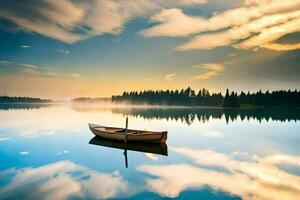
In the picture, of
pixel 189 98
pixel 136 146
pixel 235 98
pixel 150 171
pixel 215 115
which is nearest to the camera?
pixel 150 171

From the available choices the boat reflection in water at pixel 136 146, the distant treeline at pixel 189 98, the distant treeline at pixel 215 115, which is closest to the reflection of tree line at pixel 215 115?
the distant treeline at pixel 215 115

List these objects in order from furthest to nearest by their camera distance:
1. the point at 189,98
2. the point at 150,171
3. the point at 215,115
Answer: the point at 189,98 < the point at 215,115 < the point at 150,171

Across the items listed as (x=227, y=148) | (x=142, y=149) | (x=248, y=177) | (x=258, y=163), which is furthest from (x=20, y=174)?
(x=227, y=148)

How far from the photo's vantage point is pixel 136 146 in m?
25.5

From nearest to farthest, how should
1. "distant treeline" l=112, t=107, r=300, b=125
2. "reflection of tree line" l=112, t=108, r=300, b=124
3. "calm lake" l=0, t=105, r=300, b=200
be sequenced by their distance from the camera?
"calm lake" l=0, t=105, r=300, b=200, "distant treeline" l=112, t=107, r=300, b=125, "reflection of tree line" l=112, t=108, r=300, b=124

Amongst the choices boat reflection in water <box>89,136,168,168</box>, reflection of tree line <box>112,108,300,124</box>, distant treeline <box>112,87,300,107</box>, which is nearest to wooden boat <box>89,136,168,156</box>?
boat reflection in water <box>89,136,168,168</box>

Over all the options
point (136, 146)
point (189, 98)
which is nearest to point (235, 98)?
point (189, 98)

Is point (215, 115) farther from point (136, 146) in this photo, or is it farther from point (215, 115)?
point (136, 146)

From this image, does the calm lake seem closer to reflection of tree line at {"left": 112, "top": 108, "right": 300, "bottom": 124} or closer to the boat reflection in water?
the boat reflection in water

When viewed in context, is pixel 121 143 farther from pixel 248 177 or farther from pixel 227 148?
pixel 248 177

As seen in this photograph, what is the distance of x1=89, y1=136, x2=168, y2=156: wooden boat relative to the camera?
2341 centimetres

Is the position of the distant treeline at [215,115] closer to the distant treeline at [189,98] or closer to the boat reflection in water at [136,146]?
the boat reflection in water at [136,146]

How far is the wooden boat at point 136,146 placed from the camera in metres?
23.4

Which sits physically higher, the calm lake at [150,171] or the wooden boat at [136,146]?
the wooden boat at [136,146]
